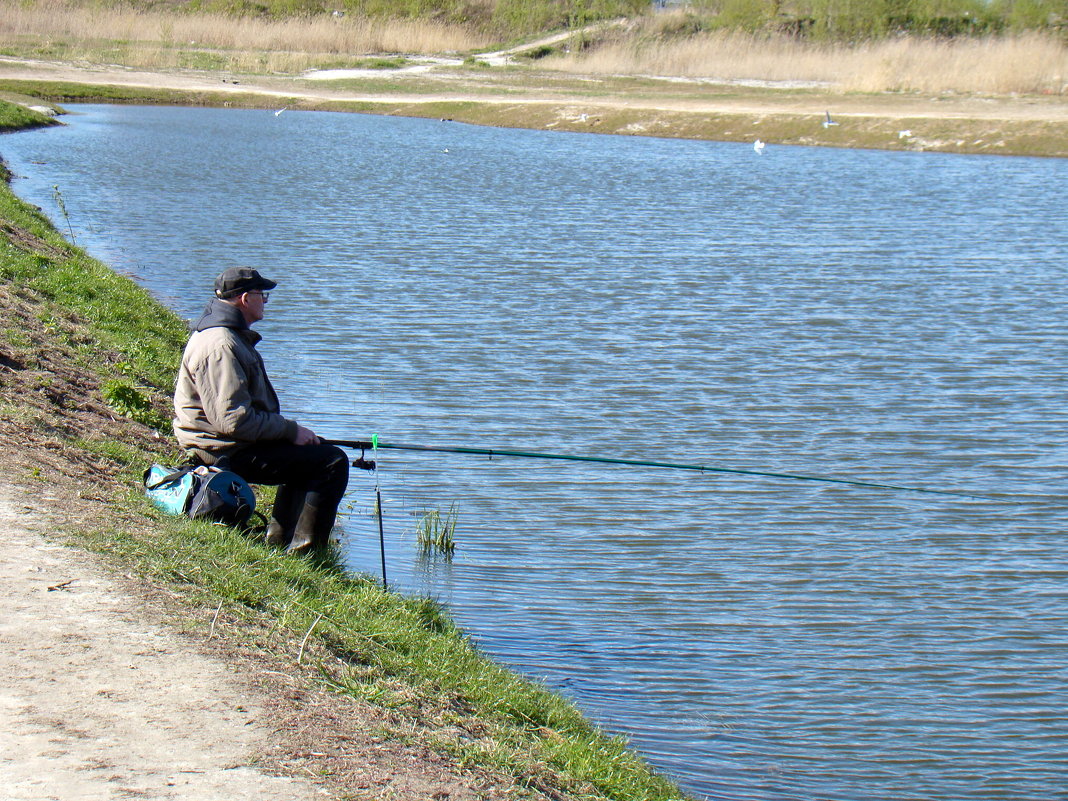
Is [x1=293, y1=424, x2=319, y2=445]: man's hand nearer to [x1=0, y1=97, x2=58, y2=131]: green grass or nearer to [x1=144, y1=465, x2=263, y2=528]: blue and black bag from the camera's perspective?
[x1=144, y1=465, x2=263, y2=528]: blue and black bag

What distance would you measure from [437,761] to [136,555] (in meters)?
1.76

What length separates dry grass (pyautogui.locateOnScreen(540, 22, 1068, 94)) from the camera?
3806 centimetres

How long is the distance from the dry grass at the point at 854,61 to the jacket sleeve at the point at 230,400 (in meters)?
35.9

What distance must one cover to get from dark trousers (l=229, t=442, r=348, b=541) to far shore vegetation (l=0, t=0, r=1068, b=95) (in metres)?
35.7

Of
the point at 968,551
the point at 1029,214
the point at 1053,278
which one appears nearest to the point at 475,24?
the point at 1029,214

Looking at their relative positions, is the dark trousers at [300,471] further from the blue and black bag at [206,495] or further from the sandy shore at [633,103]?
the sandy shore at [633,103]

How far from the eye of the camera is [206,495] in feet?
18.6

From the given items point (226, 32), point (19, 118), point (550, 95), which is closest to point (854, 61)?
point (550, 95)

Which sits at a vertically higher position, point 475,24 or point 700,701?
point 475,24

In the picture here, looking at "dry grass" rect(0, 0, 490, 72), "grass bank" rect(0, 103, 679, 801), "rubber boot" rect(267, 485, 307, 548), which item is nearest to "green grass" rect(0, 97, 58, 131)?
"dry grass" rect(0, 0, 490, 72)

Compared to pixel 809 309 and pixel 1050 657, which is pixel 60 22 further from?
pixel 1050 657

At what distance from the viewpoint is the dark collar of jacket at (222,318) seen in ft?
18.4

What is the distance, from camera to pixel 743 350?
1171cm

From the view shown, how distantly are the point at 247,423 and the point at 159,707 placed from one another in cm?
182
